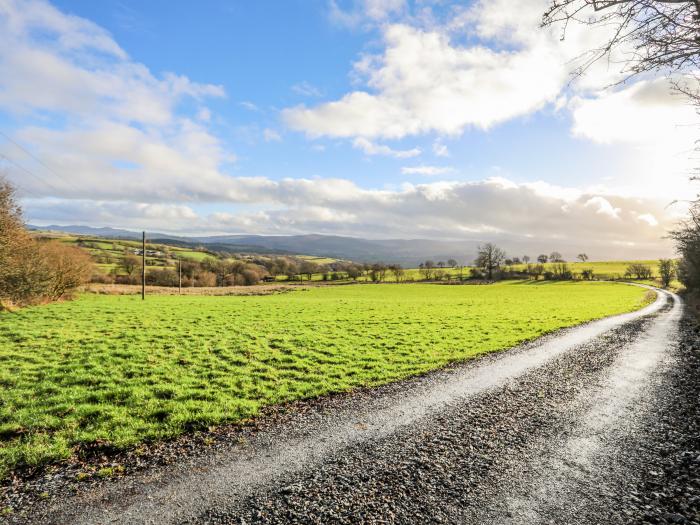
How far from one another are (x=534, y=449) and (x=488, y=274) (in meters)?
119

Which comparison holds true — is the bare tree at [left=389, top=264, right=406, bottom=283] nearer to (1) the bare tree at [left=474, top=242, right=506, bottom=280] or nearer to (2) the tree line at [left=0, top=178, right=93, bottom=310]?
(1) the bare tree at [left=474, top=242, right=506, bottom=280]

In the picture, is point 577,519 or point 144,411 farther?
point 144,411

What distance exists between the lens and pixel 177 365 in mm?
14344

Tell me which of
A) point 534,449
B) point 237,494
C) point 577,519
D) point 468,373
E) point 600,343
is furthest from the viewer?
point 600,343

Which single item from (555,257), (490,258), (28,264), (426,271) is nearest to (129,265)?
(28,264)

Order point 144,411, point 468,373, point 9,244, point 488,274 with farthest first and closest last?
point 488,274
point 9,244
point 468,373
point 144,411

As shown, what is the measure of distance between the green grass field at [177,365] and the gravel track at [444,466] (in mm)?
2058

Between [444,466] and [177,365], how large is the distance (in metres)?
11.7

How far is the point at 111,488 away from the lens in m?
6.28

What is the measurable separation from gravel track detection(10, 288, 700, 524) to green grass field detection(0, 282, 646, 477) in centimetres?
206

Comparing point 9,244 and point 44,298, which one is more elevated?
point 9,244

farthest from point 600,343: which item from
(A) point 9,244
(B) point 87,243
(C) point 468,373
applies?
(B) point 87,243

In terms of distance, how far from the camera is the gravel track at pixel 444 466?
18.5 feet

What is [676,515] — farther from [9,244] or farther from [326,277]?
[326,277]
